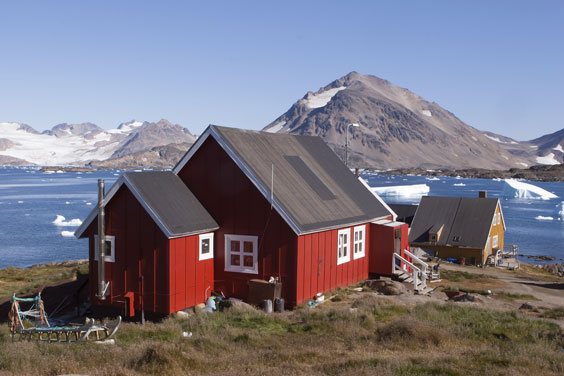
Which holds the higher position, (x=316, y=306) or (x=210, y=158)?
(x=210, y=158)

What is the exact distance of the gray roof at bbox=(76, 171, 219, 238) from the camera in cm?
2069

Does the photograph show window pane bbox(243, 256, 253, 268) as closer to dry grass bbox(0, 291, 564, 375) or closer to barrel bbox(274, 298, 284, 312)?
barrel bbox(274, 298, 284, 312)

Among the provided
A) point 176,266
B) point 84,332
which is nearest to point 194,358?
point 84,332

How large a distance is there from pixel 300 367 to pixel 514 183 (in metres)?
145

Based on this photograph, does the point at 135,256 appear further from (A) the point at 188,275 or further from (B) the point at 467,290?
(B) the point at 467,290

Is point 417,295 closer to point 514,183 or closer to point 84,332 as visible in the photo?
point 84,332

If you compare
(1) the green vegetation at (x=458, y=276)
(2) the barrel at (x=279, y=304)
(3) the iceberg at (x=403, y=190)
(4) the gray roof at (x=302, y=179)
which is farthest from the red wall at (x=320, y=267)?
(3) the iceberg at (x=403, y=190)

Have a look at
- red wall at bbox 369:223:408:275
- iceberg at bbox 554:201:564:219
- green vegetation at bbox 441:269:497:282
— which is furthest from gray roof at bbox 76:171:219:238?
iceberg at bbox 554:201:564:219

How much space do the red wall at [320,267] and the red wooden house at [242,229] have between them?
1.6 inches

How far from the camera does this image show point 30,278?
39.0 meters

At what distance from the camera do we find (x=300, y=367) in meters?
12.2

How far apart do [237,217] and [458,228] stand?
32.2 m

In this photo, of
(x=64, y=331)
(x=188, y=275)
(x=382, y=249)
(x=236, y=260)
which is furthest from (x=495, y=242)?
(x=64, y=331)

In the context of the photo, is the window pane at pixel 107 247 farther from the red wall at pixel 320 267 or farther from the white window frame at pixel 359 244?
the white window frame at pixel 359 244
